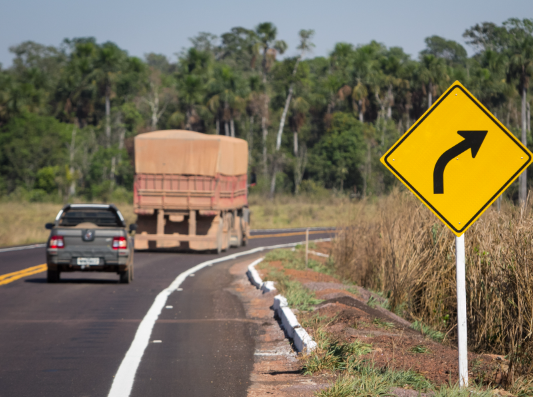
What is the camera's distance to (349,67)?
74.0m

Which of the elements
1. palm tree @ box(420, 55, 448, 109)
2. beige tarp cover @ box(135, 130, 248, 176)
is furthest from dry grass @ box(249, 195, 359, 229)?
beige tarp cover @ box(135, 130, 248, 176)

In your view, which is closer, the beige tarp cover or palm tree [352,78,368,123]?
the beige tarp cover

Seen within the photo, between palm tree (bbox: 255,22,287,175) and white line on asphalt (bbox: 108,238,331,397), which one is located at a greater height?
palm tree (bbox: 255,22,287,175)

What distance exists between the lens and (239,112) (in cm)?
6544

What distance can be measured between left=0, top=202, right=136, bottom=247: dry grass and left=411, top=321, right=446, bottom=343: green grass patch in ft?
66.5

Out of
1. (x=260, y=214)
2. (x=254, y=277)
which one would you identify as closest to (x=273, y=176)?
(x=260, y=214)

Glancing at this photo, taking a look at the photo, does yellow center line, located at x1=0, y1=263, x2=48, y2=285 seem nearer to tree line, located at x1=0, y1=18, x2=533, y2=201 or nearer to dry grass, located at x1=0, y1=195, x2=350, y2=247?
dry grass, located at x1=0, y1=195, x2=350, y2=247

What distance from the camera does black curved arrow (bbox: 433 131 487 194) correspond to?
642cm

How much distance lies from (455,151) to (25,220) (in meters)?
37.9

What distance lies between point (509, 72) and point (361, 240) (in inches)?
1526

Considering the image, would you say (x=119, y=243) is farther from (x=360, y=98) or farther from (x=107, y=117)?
(x=360, y=98)

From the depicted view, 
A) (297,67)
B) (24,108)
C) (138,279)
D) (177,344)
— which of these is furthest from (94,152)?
(177,344)

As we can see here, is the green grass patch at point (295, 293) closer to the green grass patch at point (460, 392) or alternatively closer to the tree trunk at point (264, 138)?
the green grass patch at point (460, 392)

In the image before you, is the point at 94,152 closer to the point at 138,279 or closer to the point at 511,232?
the point at 138,279
